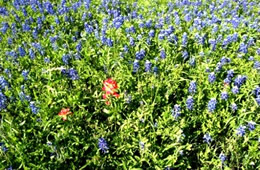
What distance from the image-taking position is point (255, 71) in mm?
3754

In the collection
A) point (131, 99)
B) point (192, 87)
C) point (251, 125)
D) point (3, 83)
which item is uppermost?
point (3, 83)

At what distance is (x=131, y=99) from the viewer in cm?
342

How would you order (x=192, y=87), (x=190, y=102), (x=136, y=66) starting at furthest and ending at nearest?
(x=136, y=66)
(x=192, y=87)
(x=190, y=102)

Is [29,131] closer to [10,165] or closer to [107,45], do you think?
[10,165]

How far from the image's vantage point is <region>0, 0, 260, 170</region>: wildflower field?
3.03 metres

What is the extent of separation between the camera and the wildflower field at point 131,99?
9.94ft

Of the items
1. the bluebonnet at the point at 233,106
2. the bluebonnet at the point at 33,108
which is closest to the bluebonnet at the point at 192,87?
the bluebonnet at the point at 233,106

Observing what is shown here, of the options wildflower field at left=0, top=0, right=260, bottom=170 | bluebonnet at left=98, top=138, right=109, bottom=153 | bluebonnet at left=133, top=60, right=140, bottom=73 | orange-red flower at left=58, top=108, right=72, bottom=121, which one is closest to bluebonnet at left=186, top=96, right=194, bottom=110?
wildflower field at left=0, top=0, right=260, bottom=170

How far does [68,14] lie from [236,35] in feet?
9.66

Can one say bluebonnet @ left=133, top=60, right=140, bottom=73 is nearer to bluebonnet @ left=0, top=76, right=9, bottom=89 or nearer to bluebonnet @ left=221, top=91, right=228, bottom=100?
bluebonnet @ left=221, top=91, right=228, bottom=100

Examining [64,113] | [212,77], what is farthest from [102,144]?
[212,77]

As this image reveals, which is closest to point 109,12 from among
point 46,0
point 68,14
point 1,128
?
A: point 68,14

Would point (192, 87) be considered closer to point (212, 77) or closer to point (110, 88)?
point (212, 77)

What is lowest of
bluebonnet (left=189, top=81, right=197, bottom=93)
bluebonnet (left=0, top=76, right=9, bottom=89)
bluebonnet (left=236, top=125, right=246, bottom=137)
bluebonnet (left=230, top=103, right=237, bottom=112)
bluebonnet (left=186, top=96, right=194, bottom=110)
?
bluebonnet (left=236, top=125, right=246, bottom=137)
